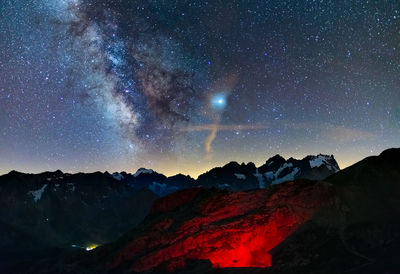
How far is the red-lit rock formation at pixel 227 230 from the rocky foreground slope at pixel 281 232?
0.42ft

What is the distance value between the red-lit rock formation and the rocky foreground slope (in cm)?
13

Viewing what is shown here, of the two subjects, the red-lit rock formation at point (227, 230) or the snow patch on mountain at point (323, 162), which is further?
the snow patch on mountain at point (323, 162)

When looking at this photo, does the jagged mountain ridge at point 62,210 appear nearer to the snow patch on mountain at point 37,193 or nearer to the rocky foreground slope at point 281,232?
the snow patch on mountain at point 37,193

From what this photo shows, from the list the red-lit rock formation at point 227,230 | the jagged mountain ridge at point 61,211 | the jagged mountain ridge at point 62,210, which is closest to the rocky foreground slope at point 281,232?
the red-lit rock formation at point 227,230

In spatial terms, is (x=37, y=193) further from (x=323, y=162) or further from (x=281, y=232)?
(x=323, y=162)

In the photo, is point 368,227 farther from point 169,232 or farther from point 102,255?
point 102,255

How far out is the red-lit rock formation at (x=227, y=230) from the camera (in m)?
43.1

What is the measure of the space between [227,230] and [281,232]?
7091mm

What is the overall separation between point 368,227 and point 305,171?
155 meters

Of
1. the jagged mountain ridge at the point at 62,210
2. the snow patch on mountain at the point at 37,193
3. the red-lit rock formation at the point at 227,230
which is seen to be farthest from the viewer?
the snow patch on mountain at the point at 37,193

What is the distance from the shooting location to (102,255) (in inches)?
2265

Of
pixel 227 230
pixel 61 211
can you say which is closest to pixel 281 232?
pixel 227 230

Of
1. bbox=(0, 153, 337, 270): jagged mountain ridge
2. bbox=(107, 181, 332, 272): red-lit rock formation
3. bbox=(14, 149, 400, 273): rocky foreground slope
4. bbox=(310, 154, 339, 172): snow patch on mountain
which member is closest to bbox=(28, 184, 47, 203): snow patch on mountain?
bbox=(0, 153, 337, 270): jagged mountain ridge

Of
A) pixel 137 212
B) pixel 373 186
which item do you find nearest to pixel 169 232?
pixel 373 186
